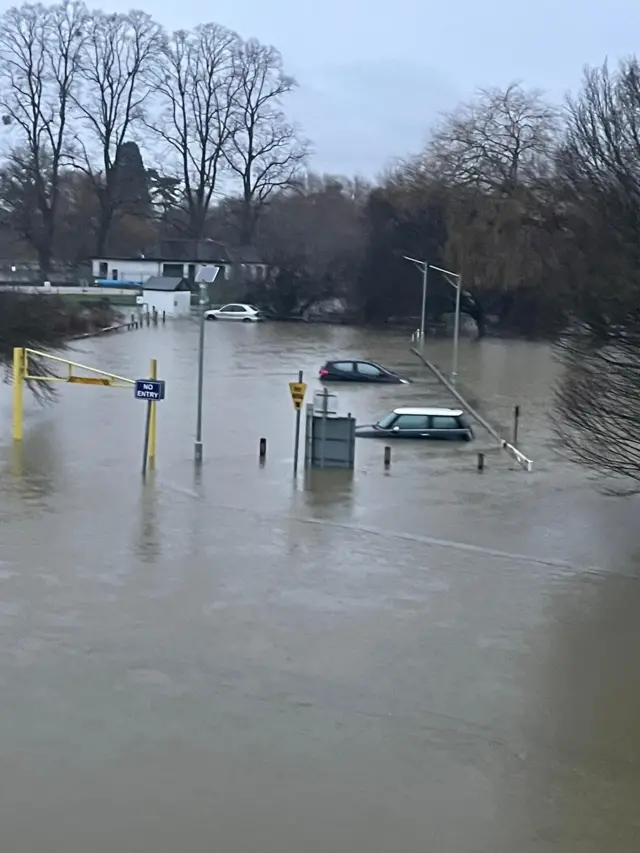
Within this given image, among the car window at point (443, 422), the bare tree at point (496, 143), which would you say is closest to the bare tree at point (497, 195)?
the bare tree at point (496, 143)

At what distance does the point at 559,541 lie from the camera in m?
17.7

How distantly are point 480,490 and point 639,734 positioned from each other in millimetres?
11073

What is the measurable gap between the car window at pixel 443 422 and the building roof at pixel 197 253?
172ft

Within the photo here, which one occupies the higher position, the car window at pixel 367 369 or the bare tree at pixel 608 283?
the bare tree at pixel 608 283

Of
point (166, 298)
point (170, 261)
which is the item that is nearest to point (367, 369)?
point (166, 298)

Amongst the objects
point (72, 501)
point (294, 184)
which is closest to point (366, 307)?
point (294, 184)

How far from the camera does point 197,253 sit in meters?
79.9

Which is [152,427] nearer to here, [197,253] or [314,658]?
[314,658]

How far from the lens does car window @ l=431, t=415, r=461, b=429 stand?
26500 millimetres

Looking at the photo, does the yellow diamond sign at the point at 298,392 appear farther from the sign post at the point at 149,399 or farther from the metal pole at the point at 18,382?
the metal pole at the point at 18,382

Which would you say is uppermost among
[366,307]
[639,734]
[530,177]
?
[530,177]

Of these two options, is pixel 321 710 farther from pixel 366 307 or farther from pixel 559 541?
pixel 366 307

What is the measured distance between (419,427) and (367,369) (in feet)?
40.9

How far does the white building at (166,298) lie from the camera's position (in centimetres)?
7062
